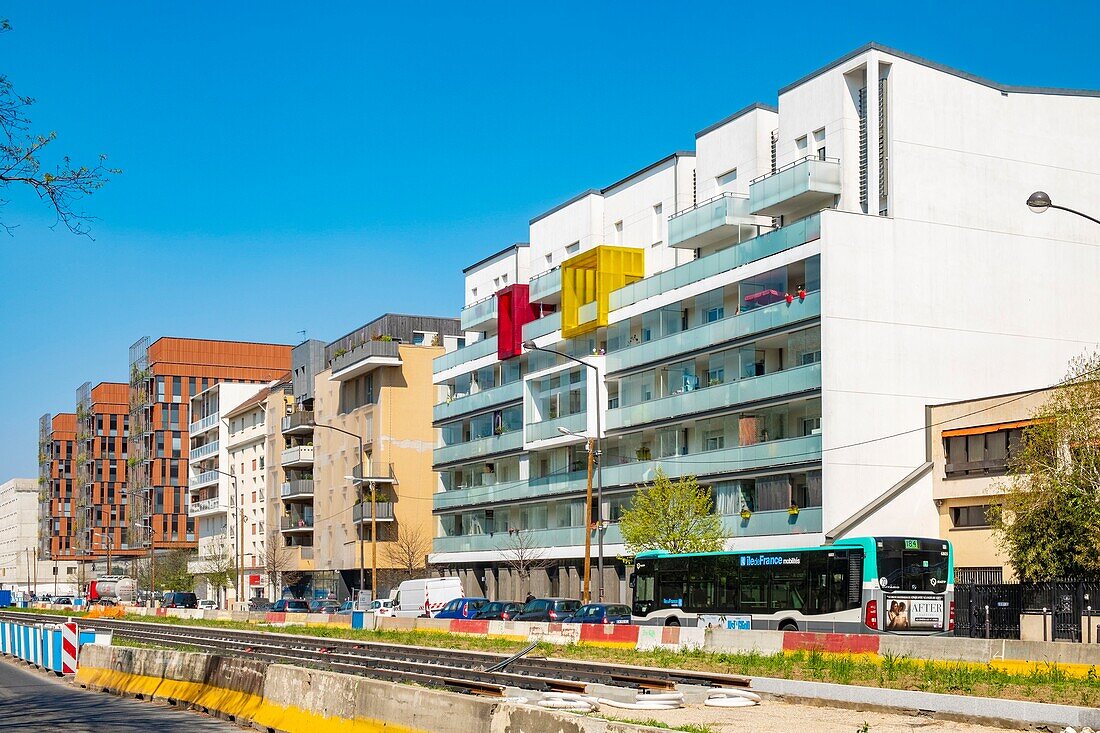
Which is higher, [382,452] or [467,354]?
[467,354]

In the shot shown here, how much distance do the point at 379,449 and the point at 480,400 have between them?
1655 cm

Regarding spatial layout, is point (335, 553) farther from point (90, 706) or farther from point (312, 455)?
point (90, 706)

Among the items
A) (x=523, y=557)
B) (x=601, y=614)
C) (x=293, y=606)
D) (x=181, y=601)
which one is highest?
(x=523, y=557)

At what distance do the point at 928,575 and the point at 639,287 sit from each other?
97.2ft

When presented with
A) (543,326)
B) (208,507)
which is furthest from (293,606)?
(208,507)

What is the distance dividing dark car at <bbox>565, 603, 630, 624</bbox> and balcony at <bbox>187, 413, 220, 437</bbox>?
92397mm

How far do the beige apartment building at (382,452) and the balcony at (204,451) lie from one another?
104ft

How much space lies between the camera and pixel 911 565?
3688 cm

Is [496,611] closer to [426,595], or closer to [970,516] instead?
[426,595]

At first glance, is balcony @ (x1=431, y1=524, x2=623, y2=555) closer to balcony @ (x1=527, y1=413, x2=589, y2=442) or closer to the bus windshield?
balcony @ (x1=527, y1=413, x2=589, y2=442)

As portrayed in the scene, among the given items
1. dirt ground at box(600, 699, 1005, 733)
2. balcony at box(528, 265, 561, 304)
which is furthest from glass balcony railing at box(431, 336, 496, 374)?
dirt ground at box(600, 699, 1005, 733)

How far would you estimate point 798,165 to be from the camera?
53938 mm

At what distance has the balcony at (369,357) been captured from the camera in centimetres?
9406

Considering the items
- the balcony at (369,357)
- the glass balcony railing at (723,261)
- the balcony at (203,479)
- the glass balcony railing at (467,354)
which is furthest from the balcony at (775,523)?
the balcony at (203,479)
